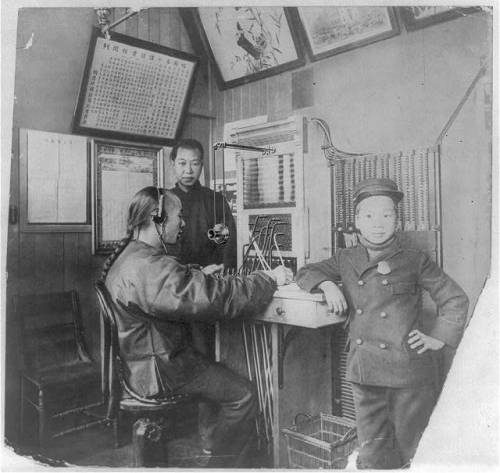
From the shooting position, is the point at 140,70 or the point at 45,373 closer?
the point at 45,373

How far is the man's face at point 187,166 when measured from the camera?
241 cm

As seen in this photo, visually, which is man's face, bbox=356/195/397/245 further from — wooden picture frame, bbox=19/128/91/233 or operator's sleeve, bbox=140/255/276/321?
wooden picture frame, bbox=19/128/91/233

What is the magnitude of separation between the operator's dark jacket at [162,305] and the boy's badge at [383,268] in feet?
1.38

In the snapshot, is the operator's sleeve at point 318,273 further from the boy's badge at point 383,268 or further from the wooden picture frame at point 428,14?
the wooden picture frame at point 428,14

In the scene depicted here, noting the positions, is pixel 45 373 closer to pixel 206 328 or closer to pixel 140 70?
pixel 206 328

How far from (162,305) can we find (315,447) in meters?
0.80

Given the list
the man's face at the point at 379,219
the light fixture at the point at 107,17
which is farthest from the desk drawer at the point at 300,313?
the light fixture at the point at 107,17

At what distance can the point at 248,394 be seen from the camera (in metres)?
1.86

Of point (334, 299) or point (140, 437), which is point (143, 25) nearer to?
point (334, 299)

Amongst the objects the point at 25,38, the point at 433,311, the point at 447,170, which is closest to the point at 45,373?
the point at 25,38

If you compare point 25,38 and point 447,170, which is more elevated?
point 25,38

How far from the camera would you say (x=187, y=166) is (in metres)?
2.41

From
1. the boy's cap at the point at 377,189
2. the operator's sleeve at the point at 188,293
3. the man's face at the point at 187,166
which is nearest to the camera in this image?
the operator's sleeve at the point at 188,293

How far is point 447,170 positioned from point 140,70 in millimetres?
1456
